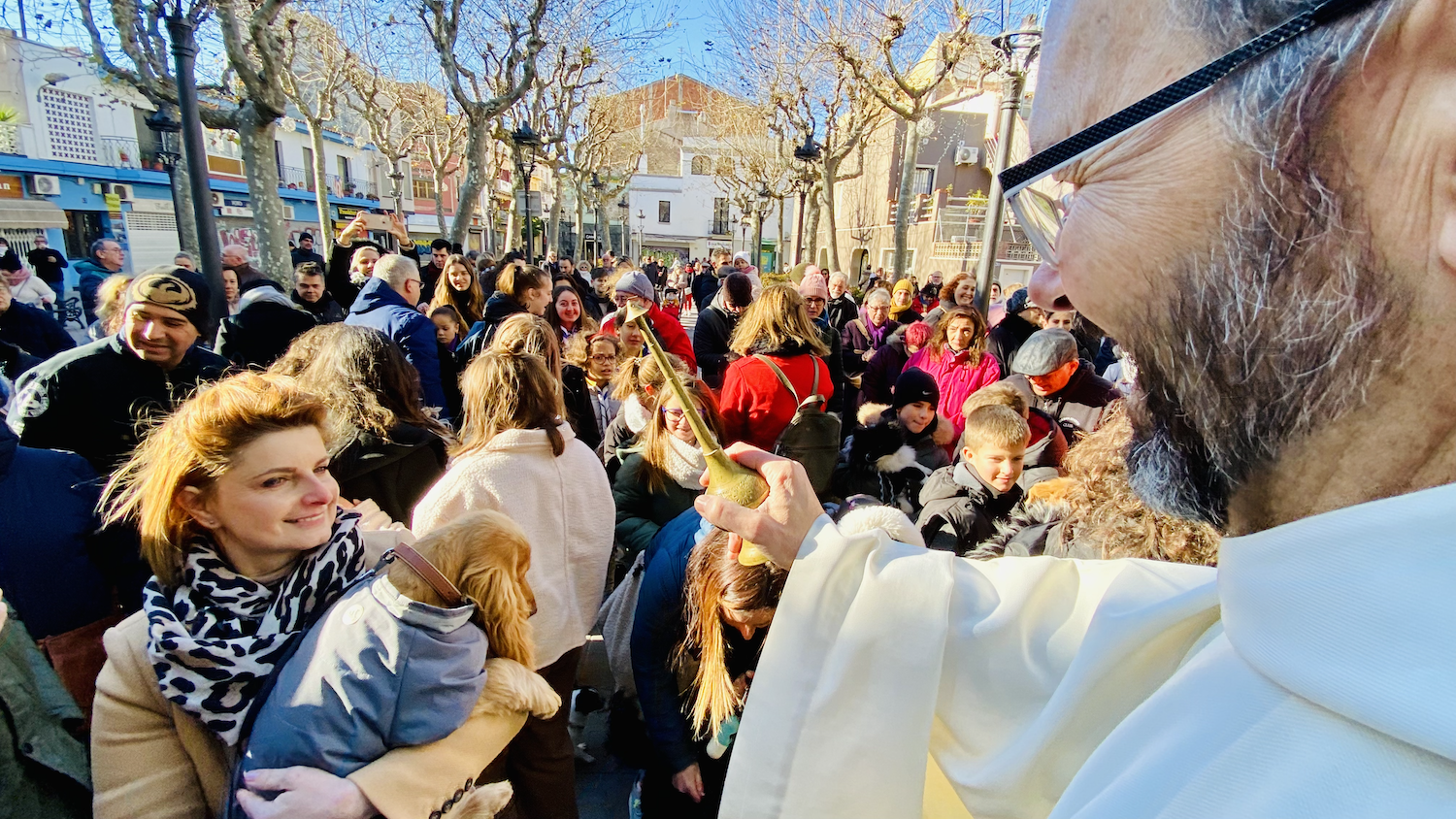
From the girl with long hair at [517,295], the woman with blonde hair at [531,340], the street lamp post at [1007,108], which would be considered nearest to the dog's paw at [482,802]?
the woman with blonde hair at [531,340]

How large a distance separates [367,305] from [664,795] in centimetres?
384

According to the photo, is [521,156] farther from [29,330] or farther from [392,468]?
[392,468]

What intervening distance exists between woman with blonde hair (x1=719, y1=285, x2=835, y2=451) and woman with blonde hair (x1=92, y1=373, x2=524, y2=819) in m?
2.11

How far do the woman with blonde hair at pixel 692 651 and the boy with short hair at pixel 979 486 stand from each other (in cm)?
108

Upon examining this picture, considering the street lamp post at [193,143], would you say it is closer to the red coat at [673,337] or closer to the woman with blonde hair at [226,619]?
the red coat at [673,337]

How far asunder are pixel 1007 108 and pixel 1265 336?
23.9 ft

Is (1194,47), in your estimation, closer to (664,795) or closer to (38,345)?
(664,795)

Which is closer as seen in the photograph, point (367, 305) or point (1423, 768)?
point (1423, 768)

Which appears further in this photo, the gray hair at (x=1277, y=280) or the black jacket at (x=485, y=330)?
the black jacket at (x=485, y=330)

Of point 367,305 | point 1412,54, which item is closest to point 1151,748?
point 1412,54

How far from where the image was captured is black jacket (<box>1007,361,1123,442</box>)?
3986 mm

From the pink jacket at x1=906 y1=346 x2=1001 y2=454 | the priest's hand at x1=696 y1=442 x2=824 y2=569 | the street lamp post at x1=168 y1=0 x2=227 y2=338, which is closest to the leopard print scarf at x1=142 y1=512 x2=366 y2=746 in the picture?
the priest's hand at x1=696 y1=442 x2=824 y2=569

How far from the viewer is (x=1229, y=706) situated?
0.57m

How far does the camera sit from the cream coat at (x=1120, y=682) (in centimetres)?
47
